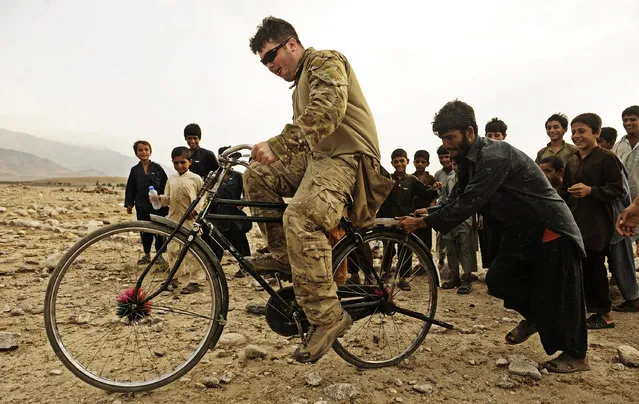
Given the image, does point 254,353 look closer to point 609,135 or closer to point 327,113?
point 327,113

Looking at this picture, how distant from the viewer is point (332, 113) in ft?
7.91

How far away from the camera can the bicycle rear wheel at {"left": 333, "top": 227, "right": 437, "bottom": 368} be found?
3.09m

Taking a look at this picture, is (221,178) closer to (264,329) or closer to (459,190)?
(264,329)

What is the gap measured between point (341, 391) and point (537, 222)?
1894mm

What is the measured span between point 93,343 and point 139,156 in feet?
13.2

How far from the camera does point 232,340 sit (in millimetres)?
3475

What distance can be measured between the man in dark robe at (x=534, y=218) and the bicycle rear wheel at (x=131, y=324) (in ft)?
5.23

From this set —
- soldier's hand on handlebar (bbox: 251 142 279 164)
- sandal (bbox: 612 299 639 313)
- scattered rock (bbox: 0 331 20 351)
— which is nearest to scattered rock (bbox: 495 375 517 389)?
soldier's hand on handlebar (bbox: 251 142 279 164)

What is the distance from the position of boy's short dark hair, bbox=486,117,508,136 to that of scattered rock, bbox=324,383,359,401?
455 cm

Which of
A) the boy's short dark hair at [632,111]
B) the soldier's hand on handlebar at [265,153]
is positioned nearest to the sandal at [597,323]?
the boy's short dark hair at [632,111]

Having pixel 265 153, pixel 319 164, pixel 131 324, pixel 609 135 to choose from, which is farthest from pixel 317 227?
pixel 609 135

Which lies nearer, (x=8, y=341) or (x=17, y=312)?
(x=8, y=341)

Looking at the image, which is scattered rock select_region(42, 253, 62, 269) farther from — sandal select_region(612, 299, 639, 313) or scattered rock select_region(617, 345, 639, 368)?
sandal select_region(612, 299, 639, 313)

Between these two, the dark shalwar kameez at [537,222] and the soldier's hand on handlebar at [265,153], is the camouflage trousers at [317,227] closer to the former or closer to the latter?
the soldier's hand on handlebar at [265,153]
